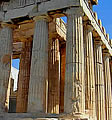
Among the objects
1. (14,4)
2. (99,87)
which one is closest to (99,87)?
(99,87)

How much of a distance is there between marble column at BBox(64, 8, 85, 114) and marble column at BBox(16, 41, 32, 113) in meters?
8.47

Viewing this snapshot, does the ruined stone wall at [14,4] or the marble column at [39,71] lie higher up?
the ruined stone wall at [14,4]

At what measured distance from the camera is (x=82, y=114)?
15.0 m

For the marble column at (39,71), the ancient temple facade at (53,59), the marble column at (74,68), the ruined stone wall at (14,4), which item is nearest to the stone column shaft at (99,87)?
the ancient temple facade at (53,59)

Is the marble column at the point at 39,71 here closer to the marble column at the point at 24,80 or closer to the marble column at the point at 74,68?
the marble column at the point at 74,68

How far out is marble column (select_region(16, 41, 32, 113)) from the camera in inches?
904

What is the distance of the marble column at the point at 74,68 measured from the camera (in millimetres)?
15203

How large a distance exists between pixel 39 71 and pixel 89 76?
471 cm

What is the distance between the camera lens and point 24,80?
23.5 meters

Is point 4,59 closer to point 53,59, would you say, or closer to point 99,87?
point 53,59

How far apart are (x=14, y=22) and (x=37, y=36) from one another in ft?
12.5

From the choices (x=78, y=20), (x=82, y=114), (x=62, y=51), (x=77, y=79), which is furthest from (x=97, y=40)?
(x=82, y=114)

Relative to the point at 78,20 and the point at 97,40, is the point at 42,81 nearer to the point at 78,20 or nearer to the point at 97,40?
the point at 78,20

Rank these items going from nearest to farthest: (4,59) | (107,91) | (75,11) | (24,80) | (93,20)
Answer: (75,11) → (4,59) → (93,20) → (24,80) → (107,91)
